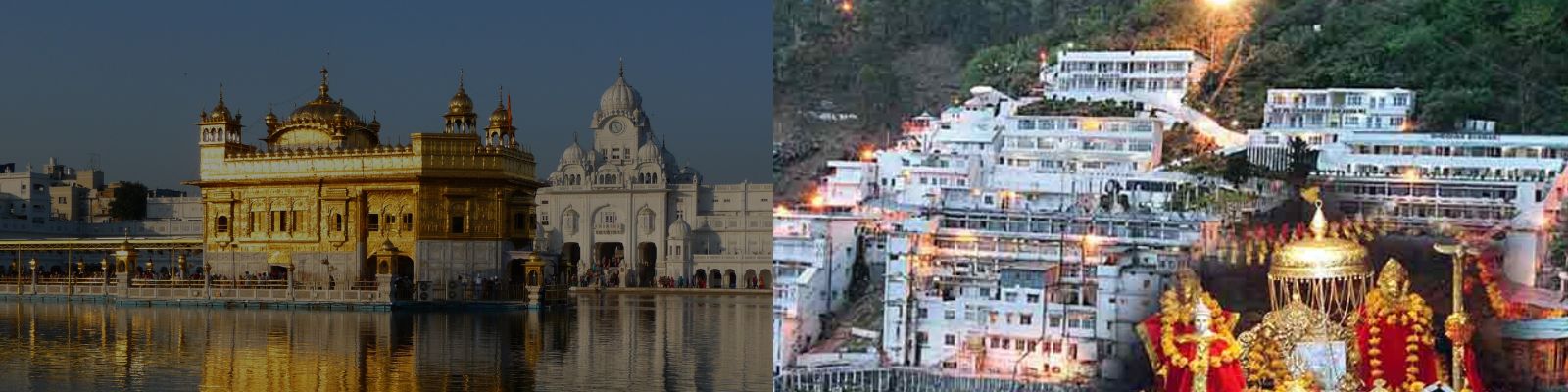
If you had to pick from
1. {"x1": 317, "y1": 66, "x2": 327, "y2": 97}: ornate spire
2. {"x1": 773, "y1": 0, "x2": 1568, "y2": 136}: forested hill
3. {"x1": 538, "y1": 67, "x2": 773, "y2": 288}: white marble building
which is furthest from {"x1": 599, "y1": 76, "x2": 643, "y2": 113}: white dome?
{"x1": 773, "y1": 0, "x2": 1568, "y2": 136}: forested hill

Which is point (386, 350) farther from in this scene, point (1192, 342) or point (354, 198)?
point (354, 198)

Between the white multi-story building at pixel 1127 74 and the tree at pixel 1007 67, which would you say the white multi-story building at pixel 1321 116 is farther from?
the tree at pixel 1007 67

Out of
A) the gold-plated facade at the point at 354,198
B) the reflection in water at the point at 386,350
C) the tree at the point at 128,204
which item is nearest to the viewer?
the reflection in water at the point at 386,350

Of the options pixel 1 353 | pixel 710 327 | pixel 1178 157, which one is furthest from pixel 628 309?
pixel 1178 157

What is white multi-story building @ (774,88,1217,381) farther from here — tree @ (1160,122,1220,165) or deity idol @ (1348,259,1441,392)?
deity idol @ (1348,259,1441,392)

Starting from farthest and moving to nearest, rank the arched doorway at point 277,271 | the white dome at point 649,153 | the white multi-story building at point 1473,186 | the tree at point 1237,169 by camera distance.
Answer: the white dome at point 649,153 < the arched doorway at point 277,271 < the tree at point 1237,169 < the white multi-story building at point 1473,186

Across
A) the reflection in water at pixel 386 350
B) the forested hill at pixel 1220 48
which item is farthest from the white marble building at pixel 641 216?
the forested hill at pixel 1220 48
